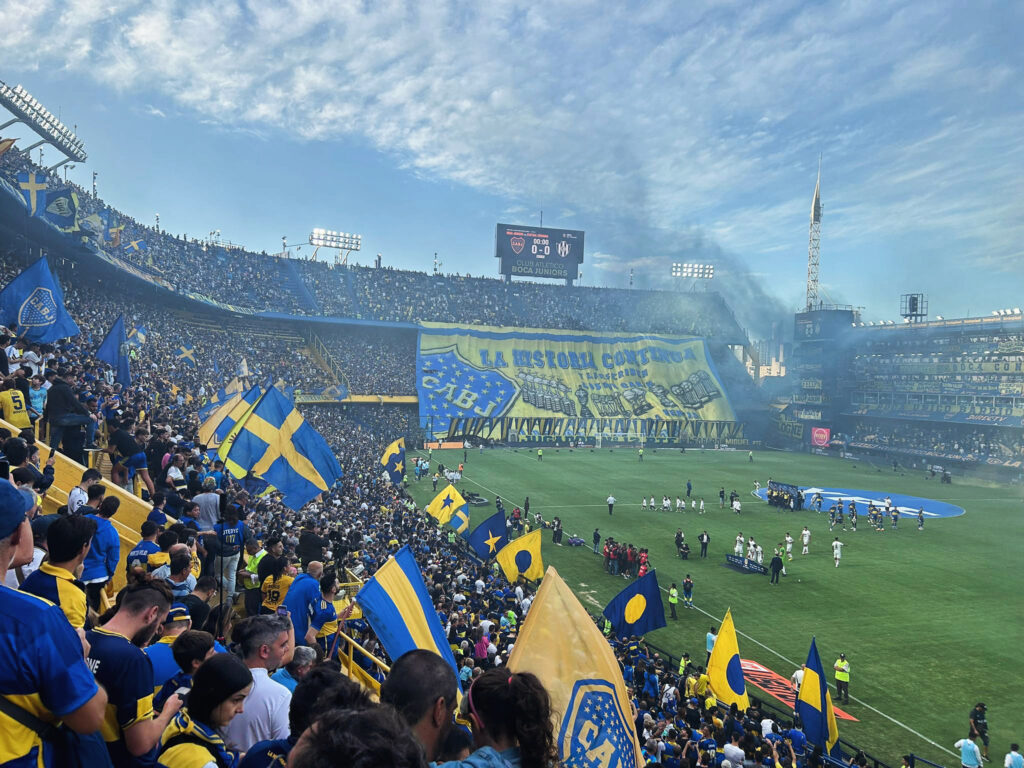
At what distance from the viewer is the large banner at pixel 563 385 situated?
65.3 meters

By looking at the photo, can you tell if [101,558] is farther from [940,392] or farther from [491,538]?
[940,392]

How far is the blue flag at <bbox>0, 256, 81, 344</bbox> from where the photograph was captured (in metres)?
15.7

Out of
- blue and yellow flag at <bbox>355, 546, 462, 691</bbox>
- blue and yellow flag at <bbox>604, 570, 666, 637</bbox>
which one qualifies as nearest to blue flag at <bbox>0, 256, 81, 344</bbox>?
blue and yellow flag at <bbox>355, 546, 462, 691</bbox>

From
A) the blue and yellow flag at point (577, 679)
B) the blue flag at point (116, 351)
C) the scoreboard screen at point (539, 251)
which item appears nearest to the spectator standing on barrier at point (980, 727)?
the blue and yellow flag at point (577, 679)

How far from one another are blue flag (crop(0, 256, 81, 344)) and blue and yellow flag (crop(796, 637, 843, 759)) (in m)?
18.1

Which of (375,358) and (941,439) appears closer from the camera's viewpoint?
(941,439)

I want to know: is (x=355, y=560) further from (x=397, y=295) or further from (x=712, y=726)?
(x=397, y=295)

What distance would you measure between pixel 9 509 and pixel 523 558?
18934 millimetres

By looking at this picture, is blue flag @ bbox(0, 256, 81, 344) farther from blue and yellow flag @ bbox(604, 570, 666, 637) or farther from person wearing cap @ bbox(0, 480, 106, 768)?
person wearing cap @ bbox(0, 480, 106, 768)

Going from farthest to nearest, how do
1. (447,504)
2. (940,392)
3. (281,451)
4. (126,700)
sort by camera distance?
(940,392), (447,504), (281,451), (126,700)

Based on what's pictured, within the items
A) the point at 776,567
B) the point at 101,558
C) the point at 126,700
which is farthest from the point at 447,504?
the point at 126,700

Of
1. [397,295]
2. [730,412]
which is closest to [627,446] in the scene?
[730,412]

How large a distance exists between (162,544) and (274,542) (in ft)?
5.00

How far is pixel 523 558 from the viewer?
69.1ft
